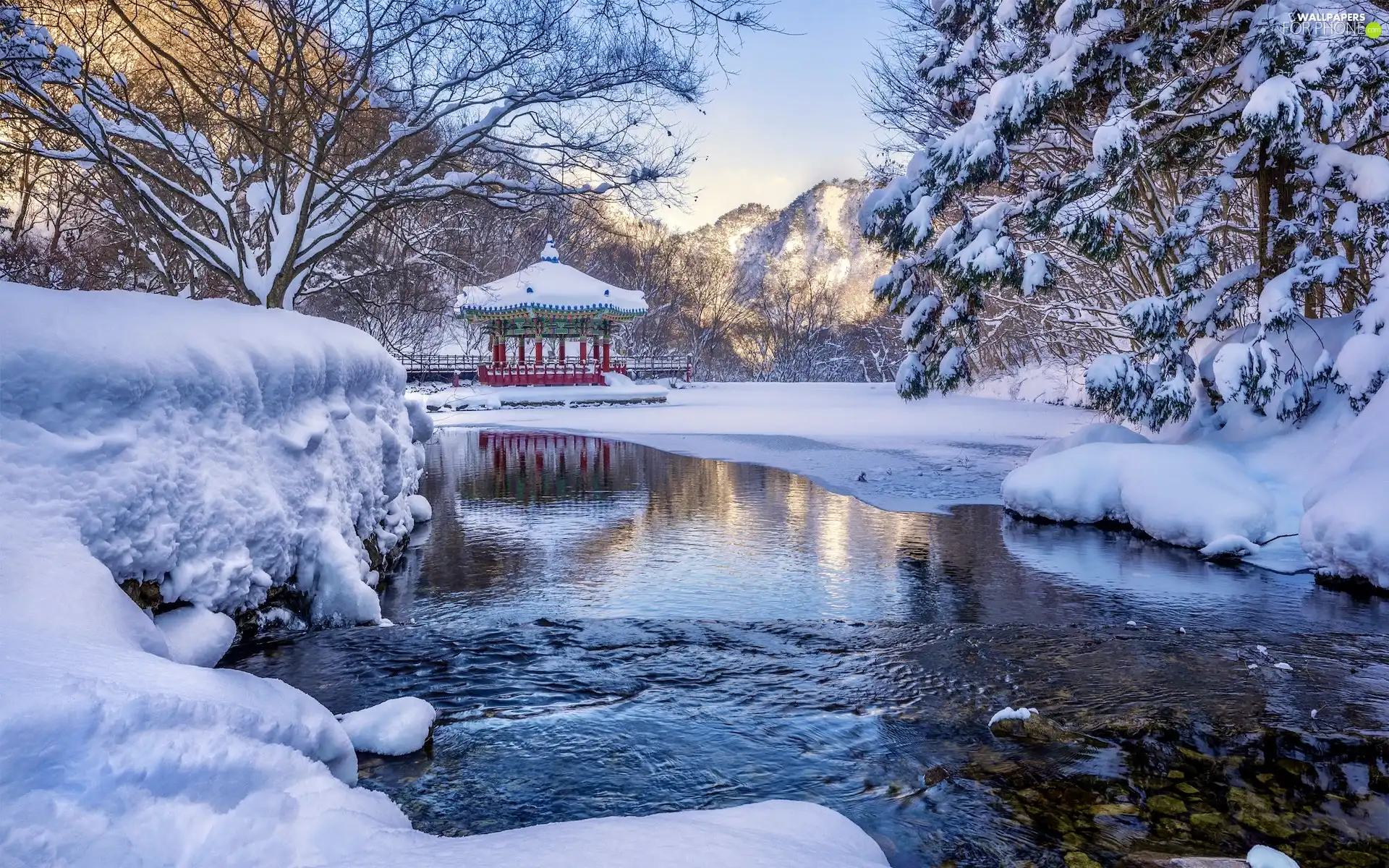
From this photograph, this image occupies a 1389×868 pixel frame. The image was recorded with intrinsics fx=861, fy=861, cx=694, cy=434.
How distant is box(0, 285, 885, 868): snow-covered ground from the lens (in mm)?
1995

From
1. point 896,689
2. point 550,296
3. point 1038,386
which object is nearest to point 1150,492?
point 896,689

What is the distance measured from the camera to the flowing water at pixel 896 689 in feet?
11.5

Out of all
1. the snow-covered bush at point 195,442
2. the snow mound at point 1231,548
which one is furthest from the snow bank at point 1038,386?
the snow-covered bush at point 195,442

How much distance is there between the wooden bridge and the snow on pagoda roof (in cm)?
276

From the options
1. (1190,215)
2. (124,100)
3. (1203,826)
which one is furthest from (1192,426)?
(124,100)

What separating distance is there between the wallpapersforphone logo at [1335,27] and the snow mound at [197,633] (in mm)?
11460

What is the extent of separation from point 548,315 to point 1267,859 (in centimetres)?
3244

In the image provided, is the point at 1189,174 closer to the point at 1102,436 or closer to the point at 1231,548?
the point at 1102,436

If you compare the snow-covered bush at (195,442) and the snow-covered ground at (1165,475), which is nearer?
the snow-covered bush at (195,442)

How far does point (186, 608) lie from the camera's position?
4.50m

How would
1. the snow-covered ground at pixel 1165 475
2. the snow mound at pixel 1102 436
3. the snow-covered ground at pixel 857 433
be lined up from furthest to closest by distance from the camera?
the snow-covered ground at pixel 857 433 → the snow mound at pixel 1102 436 → the snow-covered ground at pixel 1165 475

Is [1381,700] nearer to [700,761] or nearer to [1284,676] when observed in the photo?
[1284,676]

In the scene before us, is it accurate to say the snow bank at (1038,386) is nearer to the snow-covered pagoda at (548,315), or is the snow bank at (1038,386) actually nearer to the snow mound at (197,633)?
the snow-covered pagoda at (548,315)

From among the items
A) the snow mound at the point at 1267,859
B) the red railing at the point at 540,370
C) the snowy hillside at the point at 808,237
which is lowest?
the snow mound at the point at 1267,859
